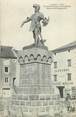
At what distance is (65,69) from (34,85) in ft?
84.8

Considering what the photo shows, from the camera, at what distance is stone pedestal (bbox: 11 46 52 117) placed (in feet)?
50.3

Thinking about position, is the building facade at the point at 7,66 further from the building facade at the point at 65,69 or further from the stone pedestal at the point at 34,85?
the stone pedestal at the point at 34,85

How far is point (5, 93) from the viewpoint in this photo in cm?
3916

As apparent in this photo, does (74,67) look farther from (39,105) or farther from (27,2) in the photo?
(39,105)

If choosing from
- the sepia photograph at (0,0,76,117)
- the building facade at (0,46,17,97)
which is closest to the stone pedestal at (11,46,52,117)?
the sepia photograph at (0,0,76,117)

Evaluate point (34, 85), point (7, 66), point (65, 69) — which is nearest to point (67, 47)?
point (65, 69)

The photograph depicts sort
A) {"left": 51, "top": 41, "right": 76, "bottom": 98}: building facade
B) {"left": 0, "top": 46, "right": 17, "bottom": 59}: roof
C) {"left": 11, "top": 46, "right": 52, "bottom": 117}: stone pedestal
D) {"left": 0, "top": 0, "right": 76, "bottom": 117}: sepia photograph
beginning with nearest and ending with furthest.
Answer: {"left": 11, "top": 46, "right": 52, "bottom": 117}: stone pedestal < {"left": 0, "top": 0, "right": 76, "bottom": 117}: sepia photograph < {"left": 51, "top": 41, "right": 76, "bottom": 98}: building facade < {"left": 0, "top": 46, "right": 17, "bottom": 59}: roof

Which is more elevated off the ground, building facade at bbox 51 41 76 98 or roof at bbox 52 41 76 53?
roof at bbox 52 41 76 53

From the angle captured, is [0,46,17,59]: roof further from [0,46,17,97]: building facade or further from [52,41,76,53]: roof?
[52,41,76,53]: roof

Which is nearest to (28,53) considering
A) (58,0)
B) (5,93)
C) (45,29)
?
(58,0)

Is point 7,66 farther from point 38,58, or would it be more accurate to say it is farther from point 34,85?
point 34,85

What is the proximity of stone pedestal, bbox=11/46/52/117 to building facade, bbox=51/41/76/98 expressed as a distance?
21417mm

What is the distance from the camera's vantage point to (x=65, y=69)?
135 feet

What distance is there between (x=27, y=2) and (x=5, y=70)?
1949cm
